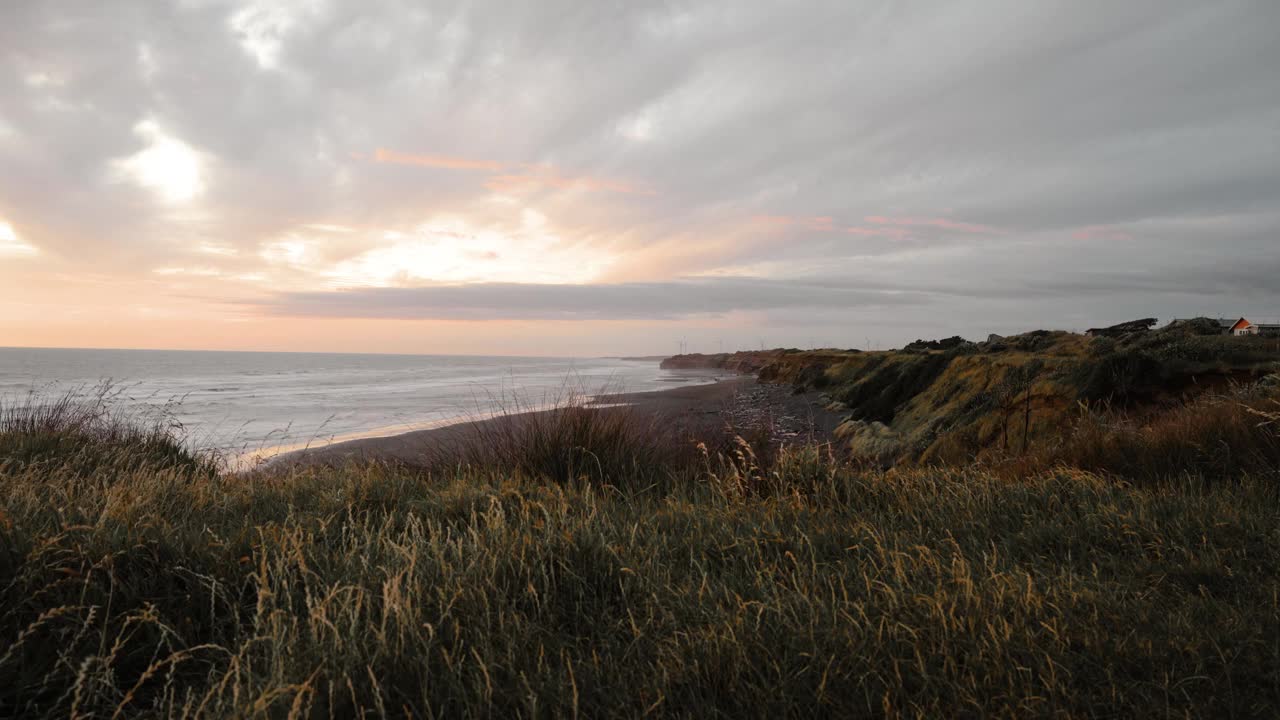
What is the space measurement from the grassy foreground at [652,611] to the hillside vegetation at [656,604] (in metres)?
0.02

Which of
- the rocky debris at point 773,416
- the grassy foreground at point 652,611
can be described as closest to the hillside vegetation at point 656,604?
the grassy foreground at point 652,611

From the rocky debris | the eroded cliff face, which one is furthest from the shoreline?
the eroded cliff face

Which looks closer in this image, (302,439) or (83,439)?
Answer: (83,439)

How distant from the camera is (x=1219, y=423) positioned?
506 cm

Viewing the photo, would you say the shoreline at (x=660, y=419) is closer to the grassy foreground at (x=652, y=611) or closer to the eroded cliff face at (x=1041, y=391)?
the eroded cliff face at (x=1041, y=391)

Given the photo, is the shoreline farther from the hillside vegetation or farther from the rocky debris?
the hillside vegetation

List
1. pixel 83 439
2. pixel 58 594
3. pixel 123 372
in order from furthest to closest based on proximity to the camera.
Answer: pixel 123 372 → pixel 83 439 → pixel 58 594

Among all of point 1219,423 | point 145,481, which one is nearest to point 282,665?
point 145,481

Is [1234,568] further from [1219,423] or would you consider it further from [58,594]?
[58,594]

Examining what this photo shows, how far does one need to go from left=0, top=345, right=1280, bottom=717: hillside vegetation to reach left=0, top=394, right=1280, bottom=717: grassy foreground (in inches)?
0.6

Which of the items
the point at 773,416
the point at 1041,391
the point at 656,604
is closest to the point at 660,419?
the point at 656,604

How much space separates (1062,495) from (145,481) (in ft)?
21.8

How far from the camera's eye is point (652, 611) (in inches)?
96.0

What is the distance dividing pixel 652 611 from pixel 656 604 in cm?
13
